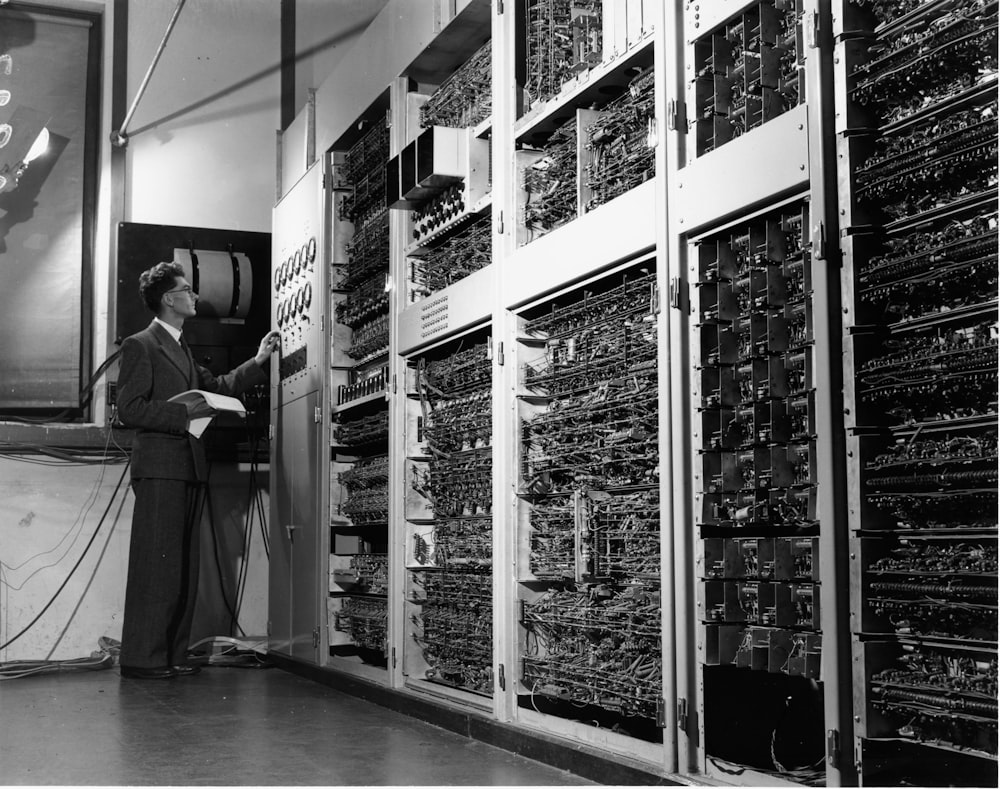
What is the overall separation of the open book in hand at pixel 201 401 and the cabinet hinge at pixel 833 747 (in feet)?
14.0

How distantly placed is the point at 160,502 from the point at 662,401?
3.68 metres

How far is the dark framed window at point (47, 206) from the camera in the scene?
7.25 meters

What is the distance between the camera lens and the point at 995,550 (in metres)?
2.54

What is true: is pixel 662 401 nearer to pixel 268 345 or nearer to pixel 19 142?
pixel 268 345

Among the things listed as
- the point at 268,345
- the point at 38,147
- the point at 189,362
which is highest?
the point at 38,147

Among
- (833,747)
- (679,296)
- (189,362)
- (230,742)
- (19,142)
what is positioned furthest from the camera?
(19,142)

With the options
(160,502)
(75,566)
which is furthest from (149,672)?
(75,566)

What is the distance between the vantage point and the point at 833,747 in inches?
107

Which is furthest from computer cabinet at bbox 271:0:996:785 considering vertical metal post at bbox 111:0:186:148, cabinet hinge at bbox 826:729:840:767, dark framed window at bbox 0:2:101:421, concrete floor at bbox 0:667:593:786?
dark framed window at bbox 0:2:101:421

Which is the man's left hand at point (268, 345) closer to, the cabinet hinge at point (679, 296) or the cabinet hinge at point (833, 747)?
the cabinet hinge at point (679, 296)

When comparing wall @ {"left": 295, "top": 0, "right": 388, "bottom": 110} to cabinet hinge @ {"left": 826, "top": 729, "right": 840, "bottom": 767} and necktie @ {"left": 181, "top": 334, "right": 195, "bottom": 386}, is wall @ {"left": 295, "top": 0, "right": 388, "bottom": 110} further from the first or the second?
cabinet hinge @ {"left": 826, "top": 729, "right": 840, "bottom": 767}

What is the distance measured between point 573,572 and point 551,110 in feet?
4.92

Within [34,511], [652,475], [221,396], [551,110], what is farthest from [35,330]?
[652,475]

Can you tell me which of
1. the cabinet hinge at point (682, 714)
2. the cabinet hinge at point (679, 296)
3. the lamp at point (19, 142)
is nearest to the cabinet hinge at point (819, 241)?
the cabinet hinge at point (679, 296)
